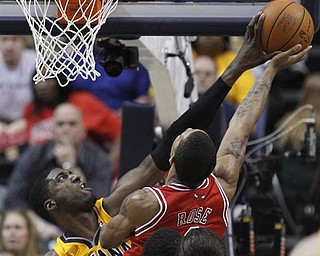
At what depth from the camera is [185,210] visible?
5.70m

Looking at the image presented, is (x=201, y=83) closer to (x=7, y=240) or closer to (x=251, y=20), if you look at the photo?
(x=7, y=240)

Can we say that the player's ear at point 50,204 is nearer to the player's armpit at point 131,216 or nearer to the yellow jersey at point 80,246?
the yellow jersey at point 80,246

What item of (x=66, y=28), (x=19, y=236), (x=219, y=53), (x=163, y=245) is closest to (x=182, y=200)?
(x=163, y=245)

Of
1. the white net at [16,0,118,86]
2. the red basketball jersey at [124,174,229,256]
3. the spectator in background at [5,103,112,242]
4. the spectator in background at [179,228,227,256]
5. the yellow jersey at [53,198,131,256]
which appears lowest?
the spectator in background at [5,103,112,242]

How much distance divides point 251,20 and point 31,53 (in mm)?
5103

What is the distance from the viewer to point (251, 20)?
20.1ft

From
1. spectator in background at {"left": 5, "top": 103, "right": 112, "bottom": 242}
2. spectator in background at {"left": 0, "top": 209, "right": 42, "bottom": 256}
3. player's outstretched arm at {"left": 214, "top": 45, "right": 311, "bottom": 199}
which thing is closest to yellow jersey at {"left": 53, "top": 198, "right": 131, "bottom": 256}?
player's outstretched arm at {"left": 214, "top": 45, "right": 311, "bottom": 199}

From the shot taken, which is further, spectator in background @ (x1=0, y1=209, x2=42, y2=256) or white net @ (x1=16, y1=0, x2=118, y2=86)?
spectator in background @ (x1=0, y1=209, x2=42, y2=256)

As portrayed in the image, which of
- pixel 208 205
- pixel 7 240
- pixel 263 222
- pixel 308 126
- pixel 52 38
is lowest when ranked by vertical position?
pixel 7 240

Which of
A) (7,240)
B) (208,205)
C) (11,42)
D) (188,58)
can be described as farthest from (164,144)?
(11,42)

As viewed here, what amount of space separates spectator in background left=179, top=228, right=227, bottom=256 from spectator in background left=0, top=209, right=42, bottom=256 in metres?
4.43

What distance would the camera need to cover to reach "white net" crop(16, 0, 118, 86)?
6238mm

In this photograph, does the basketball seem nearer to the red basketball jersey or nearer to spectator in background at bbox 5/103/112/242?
the red basketball jersey

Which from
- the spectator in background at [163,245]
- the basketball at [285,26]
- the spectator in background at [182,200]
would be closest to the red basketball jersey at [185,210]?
the spectator in background at [182,200]
